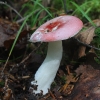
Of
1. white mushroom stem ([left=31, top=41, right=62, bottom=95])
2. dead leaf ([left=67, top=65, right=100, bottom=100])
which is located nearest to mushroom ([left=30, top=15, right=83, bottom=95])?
white mushroom stem ([left=31, top=41, right=62, bottom=95])

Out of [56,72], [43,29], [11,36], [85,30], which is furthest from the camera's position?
[11,36]

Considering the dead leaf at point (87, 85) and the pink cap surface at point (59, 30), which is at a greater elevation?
the pink cap surface at point (59, 30)

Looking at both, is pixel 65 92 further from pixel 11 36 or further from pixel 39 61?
pixel 11 36

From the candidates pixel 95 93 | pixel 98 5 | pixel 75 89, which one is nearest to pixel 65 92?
pixel 75 89

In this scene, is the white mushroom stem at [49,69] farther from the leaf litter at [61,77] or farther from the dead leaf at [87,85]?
the dead leaf at [87,85]

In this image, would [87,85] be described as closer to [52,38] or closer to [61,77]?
[61,77]

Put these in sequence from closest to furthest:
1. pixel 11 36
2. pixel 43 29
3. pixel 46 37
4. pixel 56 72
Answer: pixel 46 37 < pixel 43 29 < pixel 56 72 < pixel 11 36

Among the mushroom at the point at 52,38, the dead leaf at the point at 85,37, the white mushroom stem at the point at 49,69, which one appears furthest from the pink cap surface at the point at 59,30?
the dead leaf at the point at 85,37

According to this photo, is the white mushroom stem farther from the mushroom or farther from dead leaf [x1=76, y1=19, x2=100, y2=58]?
dead leaf [x1=76, y1=19, x2=100, y2=58]
